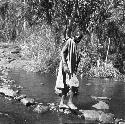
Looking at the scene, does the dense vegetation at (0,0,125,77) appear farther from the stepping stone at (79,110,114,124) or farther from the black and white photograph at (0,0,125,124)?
the stepping stone at (79,110,114,124)

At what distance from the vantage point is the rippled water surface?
26.9ft

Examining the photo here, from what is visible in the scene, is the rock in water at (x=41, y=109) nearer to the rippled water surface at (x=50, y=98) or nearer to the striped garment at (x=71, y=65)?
the rippled water surface at (x=50, y=98)

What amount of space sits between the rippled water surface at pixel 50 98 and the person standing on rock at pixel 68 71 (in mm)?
667

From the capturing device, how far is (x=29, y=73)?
61.6 feet

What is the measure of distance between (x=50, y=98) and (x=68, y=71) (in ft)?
7.62

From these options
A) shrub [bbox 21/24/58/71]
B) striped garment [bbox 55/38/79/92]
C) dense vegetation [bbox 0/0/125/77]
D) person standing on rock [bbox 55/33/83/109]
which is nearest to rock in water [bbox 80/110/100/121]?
person standing on rock [bbox 55/33/83/109]

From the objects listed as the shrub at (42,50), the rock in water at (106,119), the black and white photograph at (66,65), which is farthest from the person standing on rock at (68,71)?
the shrub at (42,50)

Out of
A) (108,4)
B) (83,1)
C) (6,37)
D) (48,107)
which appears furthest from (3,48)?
(48,107)

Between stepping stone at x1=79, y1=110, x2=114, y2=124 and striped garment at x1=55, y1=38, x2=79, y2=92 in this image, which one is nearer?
stepping stone at x1=79, y1=110, x2=114, y2=124

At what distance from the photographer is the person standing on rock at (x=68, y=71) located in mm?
9062

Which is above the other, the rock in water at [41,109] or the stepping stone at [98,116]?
the rock in water at [41,109]

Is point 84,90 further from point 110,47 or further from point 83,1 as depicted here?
point 83,1

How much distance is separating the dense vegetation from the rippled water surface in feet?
4.69

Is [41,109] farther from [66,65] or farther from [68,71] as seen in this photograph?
[66,65]
